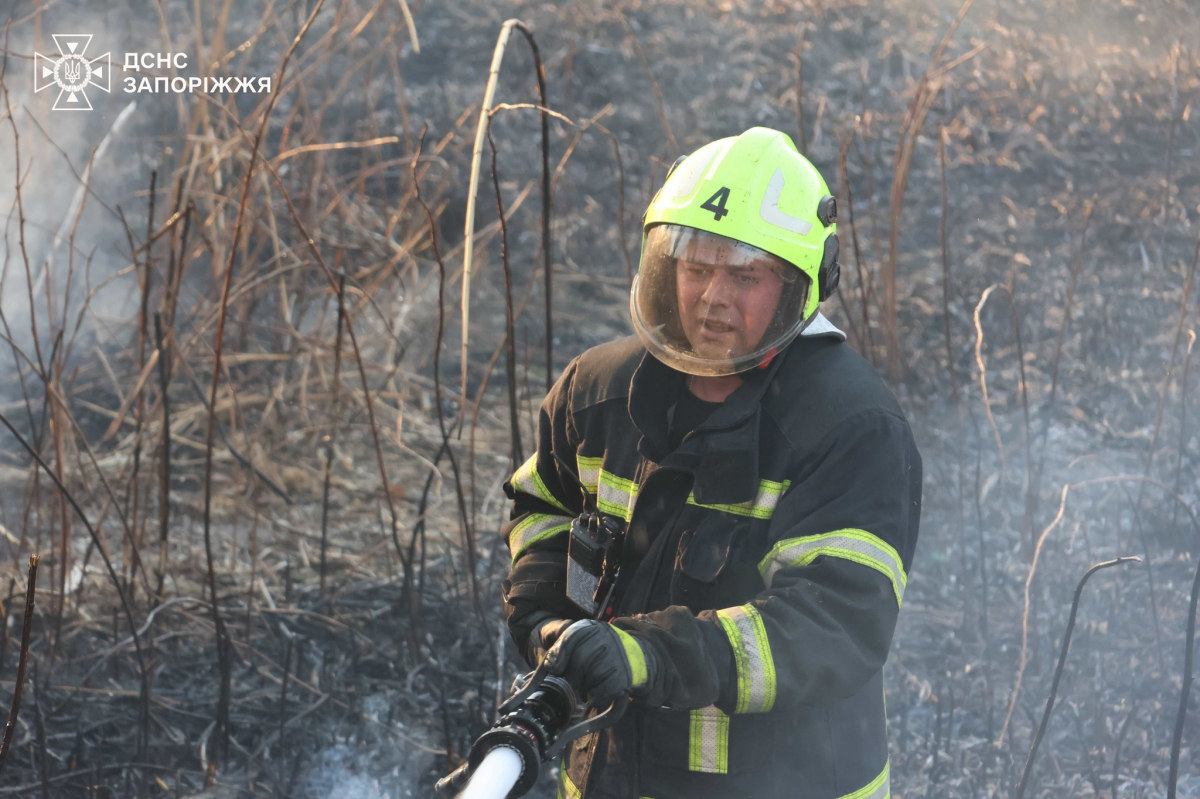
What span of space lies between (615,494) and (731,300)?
44 centimetres

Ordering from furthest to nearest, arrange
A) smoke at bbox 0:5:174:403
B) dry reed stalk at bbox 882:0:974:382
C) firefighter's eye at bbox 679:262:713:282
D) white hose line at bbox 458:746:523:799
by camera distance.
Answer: smoke at bbox 0:5:174:403, dry reed stalk at bbox 882:0:974:382, firefighter's eye at bbox 679:262:713:282, white hose line at bbox 458:746:523:799

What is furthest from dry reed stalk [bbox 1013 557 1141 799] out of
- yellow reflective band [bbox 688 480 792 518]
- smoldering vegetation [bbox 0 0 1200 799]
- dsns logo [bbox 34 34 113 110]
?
dsns logo [bbox 34 34 113 110]

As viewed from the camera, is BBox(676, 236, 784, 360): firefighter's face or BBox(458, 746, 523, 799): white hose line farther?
BBox(676, 236, 784, 360): firefighter's face

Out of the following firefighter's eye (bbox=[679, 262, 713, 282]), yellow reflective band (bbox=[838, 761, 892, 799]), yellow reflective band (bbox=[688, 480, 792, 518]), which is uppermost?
firefighter's eye (bbox=[679, 262, 713, 282])

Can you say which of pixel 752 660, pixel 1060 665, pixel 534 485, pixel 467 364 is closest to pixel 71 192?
pixel 467 364

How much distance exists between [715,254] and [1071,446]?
12.4 feet

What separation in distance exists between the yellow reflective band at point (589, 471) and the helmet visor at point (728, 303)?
0.91 feet

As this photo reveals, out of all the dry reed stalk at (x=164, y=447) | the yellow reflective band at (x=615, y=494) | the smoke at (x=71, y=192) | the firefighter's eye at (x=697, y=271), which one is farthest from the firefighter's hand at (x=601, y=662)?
the smoke at (x=71, y=192)

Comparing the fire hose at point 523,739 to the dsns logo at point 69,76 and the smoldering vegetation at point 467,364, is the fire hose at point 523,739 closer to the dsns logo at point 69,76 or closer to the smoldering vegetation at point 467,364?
the smoldering vegetation at point 467,364

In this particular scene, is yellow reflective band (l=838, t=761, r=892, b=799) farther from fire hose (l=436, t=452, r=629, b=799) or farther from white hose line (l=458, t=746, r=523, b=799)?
white hose line (l=458, t=746, r=523, b=799)

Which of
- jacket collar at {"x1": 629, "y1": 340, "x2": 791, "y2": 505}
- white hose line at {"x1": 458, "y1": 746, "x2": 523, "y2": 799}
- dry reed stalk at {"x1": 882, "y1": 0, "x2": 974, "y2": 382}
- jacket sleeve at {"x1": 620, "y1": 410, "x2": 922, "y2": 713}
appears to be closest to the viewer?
white hose line at {"x1": 458, "y1": 746, "x2": 523, "y2": 799}

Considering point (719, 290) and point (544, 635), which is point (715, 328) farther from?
point (544, 635)

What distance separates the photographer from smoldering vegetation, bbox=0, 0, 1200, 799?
A: 3.27 meters

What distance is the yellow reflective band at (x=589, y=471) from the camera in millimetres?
2031
